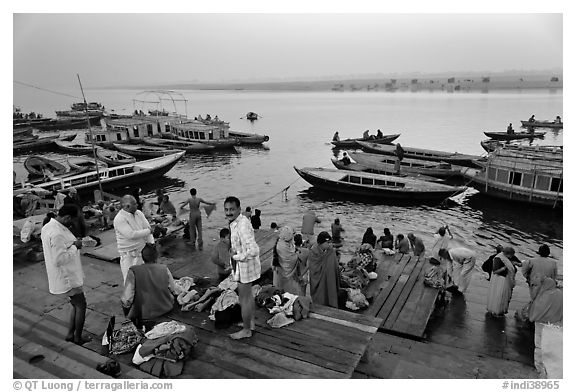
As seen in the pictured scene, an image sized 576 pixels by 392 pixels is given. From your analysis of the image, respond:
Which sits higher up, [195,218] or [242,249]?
[242,249]

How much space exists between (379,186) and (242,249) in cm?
1943

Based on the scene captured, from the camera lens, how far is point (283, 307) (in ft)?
19.9

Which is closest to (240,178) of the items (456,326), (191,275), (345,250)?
(345,250)

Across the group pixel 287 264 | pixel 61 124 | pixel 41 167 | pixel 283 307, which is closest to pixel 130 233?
pixel 283 307

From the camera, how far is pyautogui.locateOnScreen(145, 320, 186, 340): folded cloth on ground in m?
5.33

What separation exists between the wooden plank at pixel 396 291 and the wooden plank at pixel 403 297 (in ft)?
0.18

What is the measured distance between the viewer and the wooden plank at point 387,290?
802 centimetres

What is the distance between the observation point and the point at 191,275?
344 inches

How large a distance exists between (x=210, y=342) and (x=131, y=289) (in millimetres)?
1562

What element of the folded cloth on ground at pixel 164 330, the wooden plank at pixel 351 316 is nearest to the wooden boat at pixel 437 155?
the wooden plank at pixel 351 316

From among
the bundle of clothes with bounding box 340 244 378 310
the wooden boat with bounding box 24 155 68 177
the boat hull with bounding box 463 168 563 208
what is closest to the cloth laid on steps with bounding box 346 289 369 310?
the bundle of clothes with bounding box 340 244 378 310

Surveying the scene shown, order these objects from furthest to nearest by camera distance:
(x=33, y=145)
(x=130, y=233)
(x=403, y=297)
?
(x=33, y=145) → (x=403, y=297) → (x=130, y=233)

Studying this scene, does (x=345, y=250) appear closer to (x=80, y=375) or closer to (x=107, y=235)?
(x=107, y=235)

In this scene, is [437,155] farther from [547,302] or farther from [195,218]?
[195,218]
